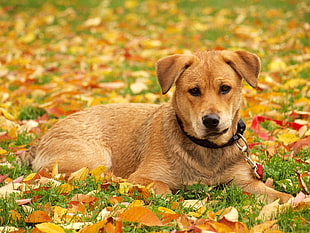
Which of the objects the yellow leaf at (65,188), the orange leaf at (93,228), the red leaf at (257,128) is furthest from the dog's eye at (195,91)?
the orange leaf at (93,228)

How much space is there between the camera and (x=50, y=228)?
3504mm

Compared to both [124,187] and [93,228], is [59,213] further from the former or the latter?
[124,187]

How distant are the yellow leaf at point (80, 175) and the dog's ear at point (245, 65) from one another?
1.81 meters

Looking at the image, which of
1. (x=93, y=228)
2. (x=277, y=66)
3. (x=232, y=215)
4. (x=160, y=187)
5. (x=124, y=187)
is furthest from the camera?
(x=277, y=66)

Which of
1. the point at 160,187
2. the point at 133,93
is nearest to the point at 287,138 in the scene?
the point at 160,187

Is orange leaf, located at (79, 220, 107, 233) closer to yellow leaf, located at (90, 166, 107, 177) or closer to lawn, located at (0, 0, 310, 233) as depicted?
lawn, located at (0, 0, 310, 233)

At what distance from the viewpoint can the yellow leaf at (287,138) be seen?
5.69 metres

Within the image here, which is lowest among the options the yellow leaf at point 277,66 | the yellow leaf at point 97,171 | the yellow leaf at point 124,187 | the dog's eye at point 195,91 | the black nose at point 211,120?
the yellow leaf at point 277,66

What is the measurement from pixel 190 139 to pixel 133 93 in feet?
11.6

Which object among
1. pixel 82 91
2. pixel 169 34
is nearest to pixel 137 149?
pixel 82 91

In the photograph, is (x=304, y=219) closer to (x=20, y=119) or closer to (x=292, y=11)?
(x=20, y=119)

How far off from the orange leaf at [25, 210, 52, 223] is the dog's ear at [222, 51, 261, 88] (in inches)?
90.9

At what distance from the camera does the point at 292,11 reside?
1471 centimetres

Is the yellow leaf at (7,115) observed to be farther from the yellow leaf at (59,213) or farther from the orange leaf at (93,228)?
the orange leaf at (93,228)
